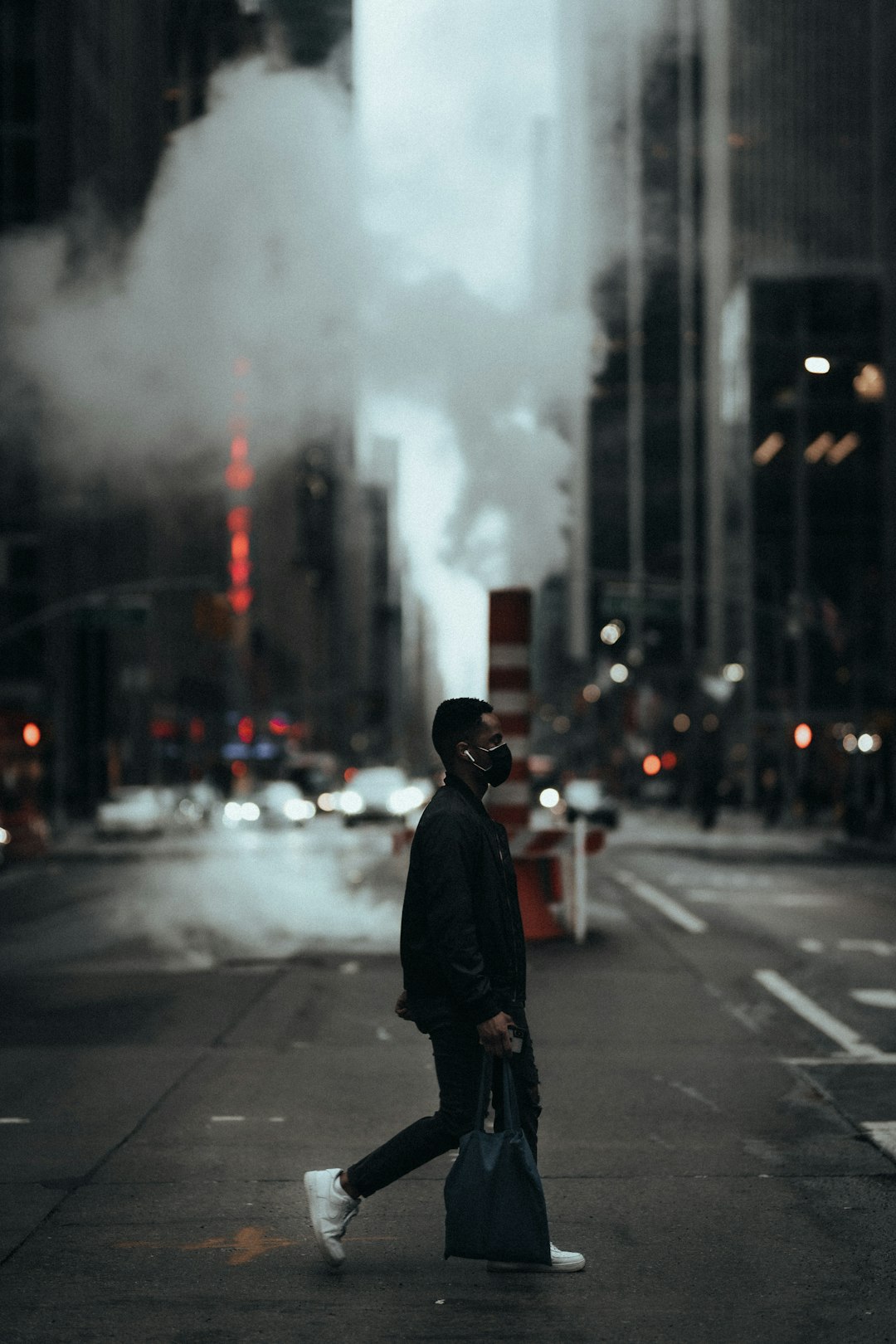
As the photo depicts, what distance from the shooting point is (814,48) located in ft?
296

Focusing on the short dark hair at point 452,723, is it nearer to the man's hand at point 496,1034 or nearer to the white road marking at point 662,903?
the man's hand at point 496,1034

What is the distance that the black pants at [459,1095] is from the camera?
559 cm

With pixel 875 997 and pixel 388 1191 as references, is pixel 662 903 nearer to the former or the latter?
pixel 875 997

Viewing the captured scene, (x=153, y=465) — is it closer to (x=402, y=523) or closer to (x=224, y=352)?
(x=402, y=523)

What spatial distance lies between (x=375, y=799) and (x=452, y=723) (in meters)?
44.1

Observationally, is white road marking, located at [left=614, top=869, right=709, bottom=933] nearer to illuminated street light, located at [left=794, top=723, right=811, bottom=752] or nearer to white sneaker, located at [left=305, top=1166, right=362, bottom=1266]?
white sneaker, located at [left=305, top=1166, right=362, bottom=1266]

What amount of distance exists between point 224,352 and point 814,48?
248 feet

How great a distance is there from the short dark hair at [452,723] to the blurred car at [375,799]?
Result: 43.7m

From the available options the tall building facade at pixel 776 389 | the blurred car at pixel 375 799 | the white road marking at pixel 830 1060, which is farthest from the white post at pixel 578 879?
the blurred car at pixel 375 799

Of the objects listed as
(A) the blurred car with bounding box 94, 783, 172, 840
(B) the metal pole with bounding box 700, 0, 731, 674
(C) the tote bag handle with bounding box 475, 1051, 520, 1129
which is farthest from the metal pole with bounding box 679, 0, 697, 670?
(C) the tote bag handle with bounding box 475, 1051, 520, 1129

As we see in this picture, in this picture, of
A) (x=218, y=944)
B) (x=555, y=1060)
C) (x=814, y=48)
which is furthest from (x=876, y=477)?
(x=555, y=1060)

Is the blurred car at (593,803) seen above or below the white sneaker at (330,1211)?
below

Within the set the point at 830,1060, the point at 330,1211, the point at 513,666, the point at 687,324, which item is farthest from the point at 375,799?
the point at 330,1211

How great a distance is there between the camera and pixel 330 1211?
5.75 meters
